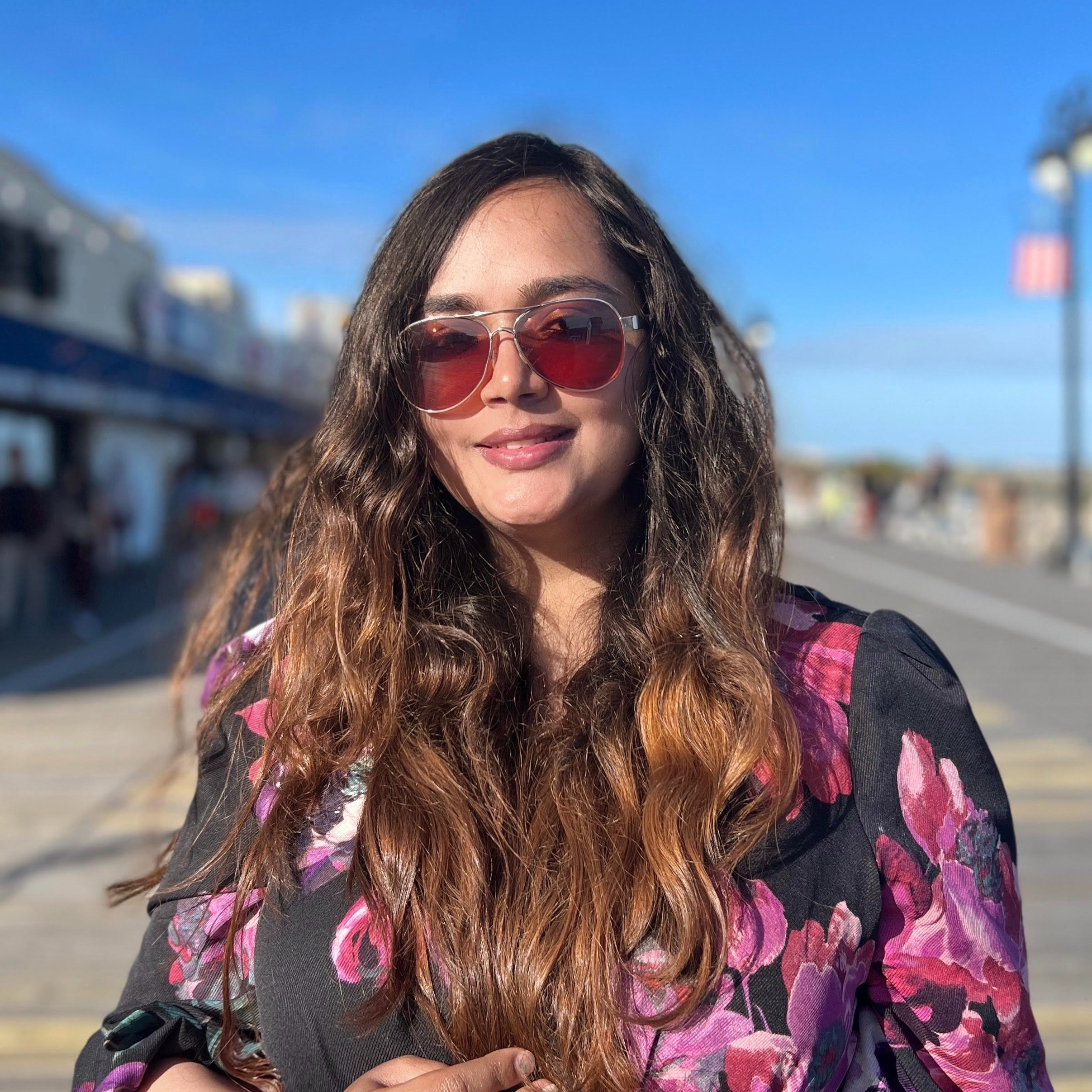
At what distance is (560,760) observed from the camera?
154 cm

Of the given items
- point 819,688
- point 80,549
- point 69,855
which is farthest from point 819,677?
point 80,549

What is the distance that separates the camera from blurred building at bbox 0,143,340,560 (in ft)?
48.6

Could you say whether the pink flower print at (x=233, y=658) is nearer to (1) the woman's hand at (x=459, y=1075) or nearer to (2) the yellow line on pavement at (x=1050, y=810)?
(1) the woman's hand at (x=459, y=1075)

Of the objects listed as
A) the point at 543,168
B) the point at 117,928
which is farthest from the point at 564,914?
the point at 117,928

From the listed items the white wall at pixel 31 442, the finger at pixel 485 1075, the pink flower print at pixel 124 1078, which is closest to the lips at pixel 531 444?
the finger at pixel 485 1075

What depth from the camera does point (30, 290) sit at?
15.3 m

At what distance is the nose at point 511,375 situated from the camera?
5.16 feet

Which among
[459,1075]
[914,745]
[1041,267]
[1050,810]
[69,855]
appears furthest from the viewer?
[1041,267]

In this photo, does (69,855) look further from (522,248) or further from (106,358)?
(106,358)

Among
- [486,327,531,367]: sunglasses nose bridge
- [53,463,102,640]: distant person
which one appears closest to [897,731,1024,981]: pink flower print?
[486,327,531,367]: sunglasses nose bridge

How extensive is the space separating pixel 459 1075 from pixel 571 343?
36.1 inches

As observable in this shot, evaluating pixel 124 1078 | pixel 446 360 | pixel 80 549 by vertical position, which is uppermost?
pixel 446 360

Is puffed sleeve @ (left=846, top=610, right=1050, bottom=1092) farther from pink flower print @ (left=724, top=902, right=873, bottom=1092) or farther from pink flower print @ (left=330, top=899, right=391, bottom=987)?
pink flower print @ (left=330, top=899, right=391, bottom=987)

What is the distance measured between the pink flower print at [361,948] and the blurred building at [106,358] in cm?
1345
